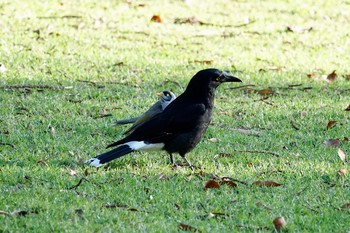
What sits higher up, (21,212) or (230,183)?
(21,212)

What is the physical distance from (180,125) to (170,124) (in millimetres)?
100

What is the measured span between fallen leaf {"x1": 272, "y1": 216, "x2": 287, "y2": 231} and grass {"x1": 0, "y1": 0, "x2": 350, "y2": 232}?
0.04 meters

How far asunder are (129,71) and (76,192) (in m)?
5.04

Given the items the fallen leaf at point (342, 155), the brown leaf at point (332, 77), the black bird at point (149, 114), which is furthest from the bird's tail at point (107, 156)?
the brown leaf at point (332, 77)

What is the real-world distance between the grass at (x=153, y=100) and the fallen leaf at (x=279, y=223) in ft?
0.14

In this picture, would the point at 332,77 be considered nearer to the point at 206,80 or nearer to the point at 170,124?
the point at 206,80

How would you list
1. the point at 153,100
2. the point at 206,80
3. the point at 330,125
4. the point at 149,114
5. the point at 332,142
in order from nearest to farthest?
1. the point at 206,80
2. the point at 332,142
3. the point at 149,114
4. the point at 330,125
5. the point at 153,100

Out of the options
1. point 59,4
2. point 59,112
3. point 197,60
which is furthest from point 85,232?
point 59,4

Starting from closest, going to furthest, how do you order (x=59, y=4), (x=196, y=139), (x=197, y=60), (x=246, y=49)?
(x=196, y=139), (x=197, y=60), (x=246, y=49), (x=59, y=4)

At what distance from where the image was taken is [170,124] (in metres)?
7.72

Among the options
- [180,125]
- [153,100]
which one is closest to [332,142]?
[180,125]

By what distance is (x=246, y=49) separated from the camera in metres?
13.3

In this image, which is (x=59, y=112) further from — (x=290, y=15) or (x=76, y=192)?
(x=290, y=15)

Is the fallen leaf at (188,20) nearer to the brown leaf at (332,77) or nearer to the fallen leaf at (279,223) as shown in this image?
the brown leaf at (332,77)
